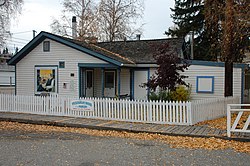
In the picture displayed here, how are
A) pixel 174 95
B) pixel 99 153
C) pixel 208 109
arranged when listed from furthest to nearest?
1. pixel 174 95
2. pixel 208 109
3. pixel 99 153

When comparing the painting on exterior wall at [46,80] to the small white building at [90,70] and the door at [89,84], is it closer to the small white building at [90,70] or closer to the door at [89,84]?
the small white building at [90,70]

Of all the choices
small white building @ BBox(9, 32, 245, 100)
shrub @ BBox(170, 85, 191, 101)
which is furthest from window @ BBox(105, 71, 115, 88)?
shrub @ BBox(170, 85, 191, 101)

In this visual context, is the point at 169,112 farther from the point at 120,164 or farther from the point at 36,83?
the point at 36,83

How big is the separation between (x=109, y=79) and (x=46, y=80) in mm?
4414

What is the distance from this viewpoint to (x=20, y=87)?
784 inches

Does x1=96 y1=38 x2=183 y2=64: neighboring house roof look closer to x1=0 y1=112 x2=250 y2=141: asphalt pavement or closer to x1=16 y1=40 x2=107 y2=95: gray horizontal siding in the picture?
x1=16 y1=40 x2=107 y2=95: gray horizontal siding

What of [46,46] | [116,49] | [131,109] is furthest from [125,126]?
[116,49]

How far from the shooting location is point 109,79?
20.8m

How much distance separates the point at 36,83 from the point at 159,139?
1223 centimetres

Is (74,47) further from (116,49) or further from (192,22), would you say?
(192,22)

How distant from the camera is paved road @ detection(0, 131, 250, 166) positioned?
670cm

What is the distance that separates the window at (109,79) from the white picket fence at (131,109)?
6949mm

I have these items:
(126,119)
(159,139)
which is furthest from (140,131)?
(126,119)

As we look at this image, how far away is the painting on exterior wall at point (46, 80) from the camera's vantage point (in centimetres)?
1884
